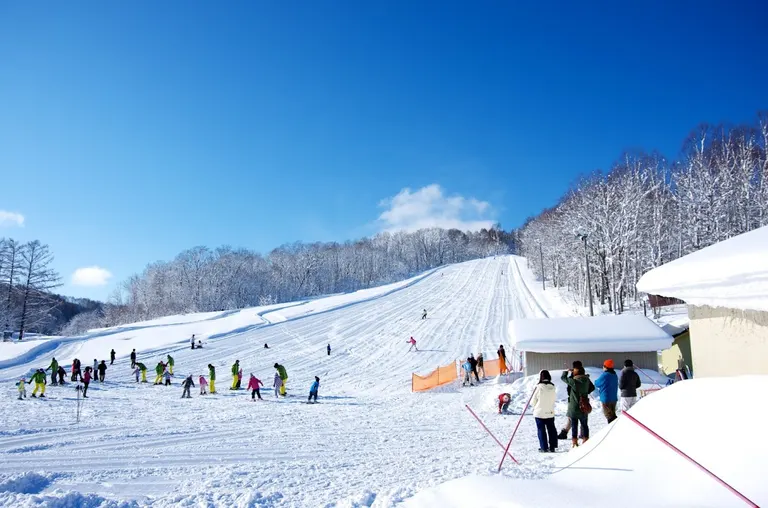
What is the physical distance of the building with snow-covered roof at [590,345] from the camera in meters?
18.4

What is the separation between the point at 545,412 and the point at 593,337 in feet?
39.2

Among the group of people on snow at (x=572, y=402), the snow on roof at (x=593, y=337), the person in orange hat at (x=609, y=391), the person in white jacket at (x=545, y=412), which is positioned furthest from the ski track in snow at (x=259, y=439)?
the snow on roof at (x=593, y=337)

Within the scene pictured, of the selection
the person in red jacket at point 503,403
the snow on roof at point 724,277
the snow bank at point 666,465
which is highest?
the snow on roof at point 724,277

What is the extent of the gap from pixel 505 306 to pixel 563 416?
38.5m

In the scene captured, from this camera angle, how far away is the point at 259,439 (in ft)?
34.1

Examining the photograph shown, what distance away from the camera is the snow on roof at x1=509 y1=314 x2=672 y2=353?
60.4 ft

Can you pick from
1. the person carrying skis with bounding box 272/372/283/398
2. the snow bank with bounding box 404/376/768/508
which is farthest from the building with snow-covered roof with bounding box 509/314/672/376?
the snow bank with bounding box 404/376/768/508

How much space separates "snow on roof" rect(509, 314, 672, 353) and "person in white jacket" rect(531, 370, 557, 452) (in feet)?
35.0

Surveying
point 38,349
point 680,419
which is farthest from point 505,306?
point 680,419

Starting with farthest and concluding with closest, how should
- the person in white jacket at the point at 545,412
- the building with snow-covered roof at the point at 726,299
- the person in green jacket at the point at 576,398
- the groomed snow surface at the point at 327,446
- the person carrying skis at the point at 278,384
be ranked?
the person carrying skis at the point at 278,384 < the person in green jacket at the point at 576,398 < the person in white jacket at the point at 545,412 < the building with snow-covered roof at the point at 726,299 < the groomed snow surface at the point at 327,446

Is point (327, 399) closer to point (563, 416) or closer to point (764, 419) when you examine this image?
point (563, 416)

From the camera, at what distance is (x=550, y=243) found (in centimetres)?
6294

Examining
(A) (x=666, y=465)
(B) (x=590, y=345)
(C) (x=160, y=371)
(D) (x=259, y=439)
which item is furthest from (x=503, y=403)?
(C) (x=160, y=371)

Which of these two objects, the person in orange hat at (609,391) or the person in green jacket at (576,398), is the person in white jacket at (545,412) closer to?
the person in green jacket at (576,398)
